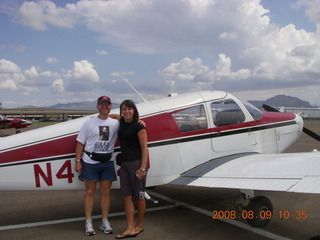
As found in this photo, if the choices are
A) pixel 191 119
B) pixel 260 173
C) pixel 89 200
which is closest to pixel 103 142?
pixel 89 200

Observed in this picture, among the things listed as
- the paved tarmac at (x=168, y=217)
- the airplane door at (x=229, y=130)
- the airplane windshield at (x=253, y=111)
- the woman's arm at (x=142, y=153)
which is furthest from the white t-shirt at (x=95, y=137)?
the airplane windshield at (x=253, y=111)

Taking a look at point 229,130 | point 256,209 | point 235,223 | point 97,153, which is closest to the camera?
point 97,153


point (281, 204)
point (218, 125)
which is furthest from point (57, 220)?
point (281, 204)

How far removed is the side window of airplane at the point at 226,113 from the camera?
498cm

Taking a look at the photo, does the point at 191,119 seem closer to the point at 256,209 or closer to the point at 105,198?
the point at 256,209

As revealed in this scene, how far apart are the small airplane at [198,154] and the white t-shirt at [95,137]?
230 mm

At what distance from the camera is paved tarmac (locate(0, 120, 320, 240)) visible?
396 centimetres

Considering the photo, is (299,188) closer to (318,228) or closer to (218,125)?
(318,228)

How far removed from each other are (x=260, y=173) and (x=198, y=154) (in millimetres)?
1024

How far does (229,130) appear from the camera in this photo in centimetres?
502

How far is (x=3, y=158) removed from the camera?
3.79 m

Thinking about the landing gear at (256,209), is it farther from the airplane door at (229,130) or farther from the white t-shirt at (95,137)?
the white t-shirt at (95,137)
